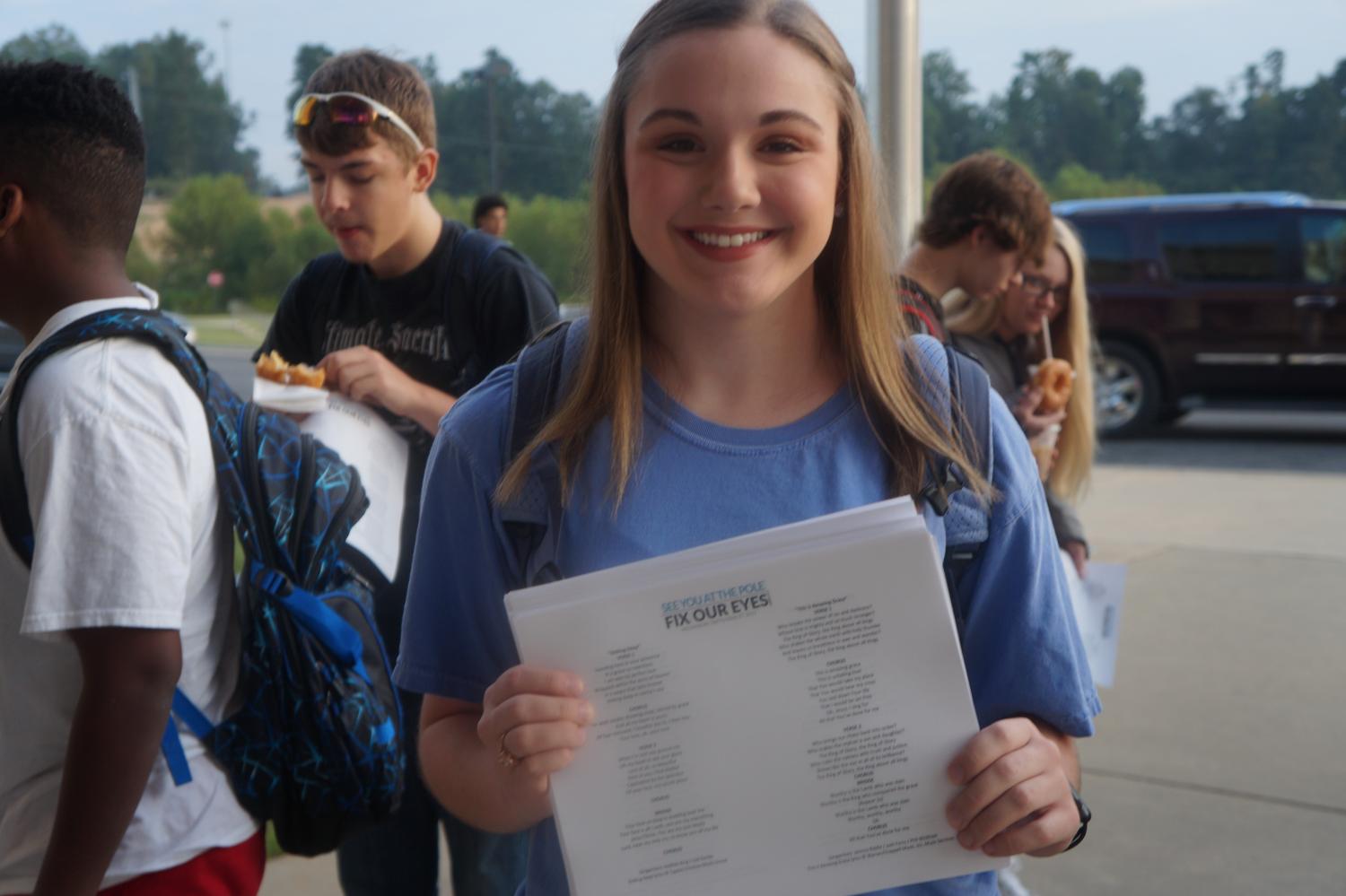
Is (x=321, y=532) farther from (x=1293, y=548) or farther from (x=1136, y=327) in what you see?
(x=1136, y=327)

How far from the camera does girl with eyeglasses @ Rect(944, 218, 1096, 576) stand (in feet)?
12.4

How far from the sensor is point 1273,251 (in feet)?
37.7

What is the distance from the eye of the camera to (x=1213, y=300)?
38.5 feet

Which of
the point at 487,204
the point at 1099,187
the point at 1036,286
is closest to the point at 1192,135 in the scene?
the point at 1099,187

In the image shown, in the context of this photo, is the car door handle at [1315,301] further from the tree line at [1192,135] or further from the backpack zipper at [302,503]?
the backpack zipper at [302,503]

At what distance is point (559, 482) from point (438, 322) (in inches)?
53.2

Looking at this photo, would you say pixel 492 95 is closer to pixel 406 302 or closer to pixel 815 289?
pixel 406 302

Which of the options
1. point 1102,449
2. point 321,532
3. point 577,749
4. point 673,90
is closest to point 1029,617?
point 577,749

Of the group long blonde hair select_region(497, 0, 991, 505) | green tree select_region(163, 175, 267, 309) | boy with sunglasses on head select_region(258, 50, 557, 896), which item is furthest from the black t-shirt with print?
green tree select_region(163, 175, 267, 309)

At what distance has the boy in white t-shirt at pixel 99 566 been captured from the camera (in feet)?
5.41

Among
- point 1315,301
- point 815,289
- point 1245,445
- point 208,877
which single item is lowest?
point 1245,445

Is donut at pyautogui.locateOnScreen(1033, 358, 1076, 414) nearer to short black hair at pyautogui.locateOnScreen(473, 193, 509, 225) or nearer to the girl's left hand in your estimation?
the girl's left hand

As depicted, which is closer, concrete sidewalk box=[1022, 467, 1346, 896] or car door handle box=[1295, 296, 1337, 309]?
concrete sidewalk box=[1022, 467, 1346, 896]

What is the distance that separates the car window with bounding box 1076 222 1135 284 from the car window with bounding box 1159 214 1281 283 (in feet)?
1.04
